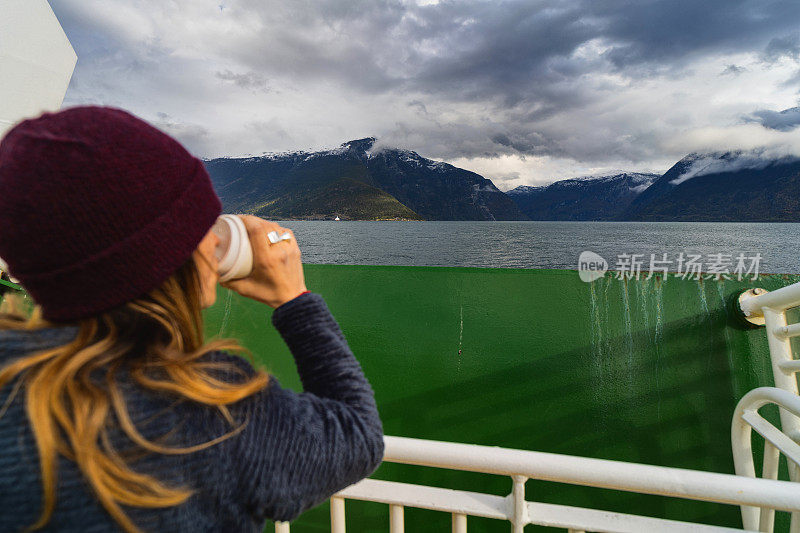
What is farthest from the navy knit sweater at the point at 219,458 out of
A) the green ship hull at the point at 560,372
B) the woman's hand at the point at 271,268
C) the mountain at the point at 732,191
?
the mountain at the point at 732,191

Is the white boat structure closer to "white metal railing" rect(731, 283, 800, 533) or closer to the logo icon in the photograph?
"white metal railing" rect(731, 283, 800, 533)

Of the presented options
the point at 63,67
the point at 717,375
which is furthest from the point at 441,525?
the point at 63,67

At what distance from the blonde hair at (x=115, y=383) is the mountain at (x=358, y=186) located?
103832 millimetres

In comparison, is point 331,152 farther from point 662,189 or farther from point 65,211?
point 65,211

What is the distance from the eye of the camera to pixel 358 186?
418 feet

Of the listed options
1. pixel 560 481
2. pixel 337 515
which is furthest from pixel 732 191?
pixel 337 515

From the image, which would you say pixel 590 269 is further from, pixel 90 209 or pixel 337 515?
pixel 90 209

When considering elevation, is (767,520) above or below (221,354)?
below

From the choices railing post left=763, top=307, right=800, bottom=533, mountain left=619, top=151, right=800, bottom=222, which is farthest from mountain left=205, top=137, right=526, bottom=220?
railing post left=763, top=307, right=800, bottom=533

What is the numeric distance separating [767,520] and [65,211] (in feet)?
6.60

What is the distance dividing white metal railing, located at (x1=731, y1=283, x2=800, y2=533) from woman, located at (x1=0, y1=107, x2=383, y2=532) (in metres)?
1.54

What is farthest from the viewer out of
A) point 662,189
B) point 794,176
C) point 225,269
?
point 662,189

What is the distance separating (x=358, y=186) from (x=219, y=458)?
129399 mm

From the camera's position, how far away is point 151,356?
0.61 metres
